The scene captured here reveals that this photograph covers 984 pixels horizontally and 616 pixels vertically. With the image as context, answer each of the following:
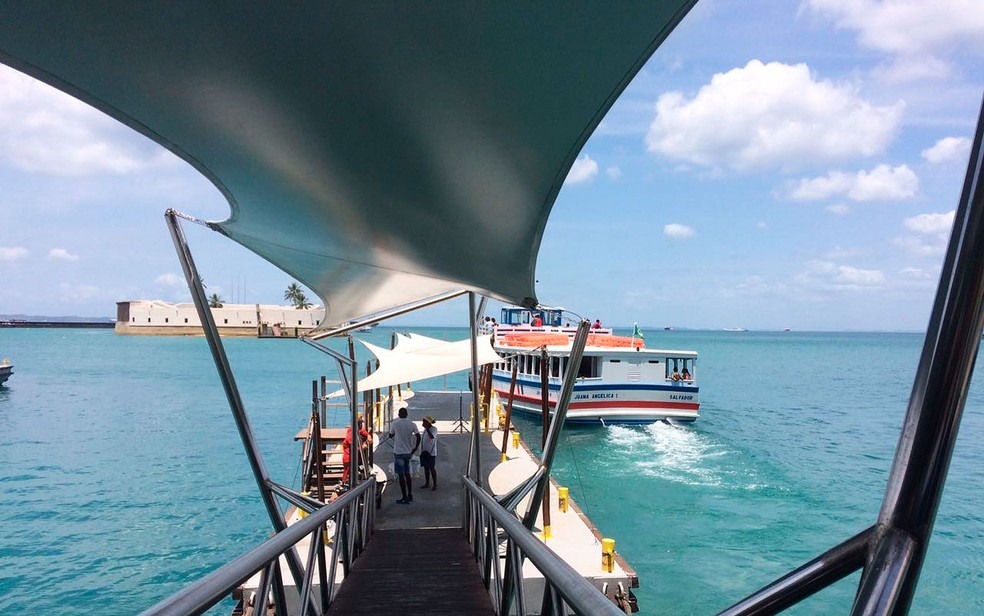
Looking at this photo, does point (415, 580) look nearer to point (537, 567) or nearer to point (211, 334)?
point (211, 334)

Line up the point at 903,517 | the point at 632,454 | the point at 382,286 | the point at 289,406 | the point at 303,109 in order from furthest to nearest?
the point at 289,406
the point at 632,454
the point at 382,286
the point at 303,109
the point at 903,517

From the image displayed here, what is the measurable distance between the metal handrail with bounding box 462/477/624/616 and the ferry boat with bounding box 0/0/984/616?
1cm

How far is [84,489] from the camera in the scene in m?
20.3

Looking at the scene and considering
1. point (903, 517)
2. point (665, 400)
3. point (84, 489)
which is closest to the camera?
point (903, 517)

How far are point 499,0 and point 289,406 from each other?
3998 cm

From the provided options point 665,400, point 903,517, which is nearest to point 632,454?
point 665,400

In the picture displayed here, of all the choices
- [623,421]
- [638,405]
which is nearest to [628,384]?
[638,405]

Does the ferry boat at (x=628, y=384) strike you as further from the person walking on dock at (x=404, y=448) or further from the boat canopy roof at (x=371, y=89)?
the boat canopy roof at (x=371, y=89)

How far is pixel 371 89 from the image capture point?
2.49 metres

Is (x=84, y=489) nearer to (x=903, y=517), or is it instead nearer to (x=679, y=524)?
(x=679, y=524)

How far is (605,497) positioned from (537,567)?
16.6 metres

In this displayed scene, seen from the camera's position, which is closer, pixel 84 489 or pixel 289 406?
pixel 84 489

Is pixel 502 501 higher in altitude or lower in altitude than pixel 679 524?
higher

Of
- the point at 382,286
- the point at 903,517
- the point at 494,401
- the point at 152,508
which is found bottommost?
the point at 152,508
